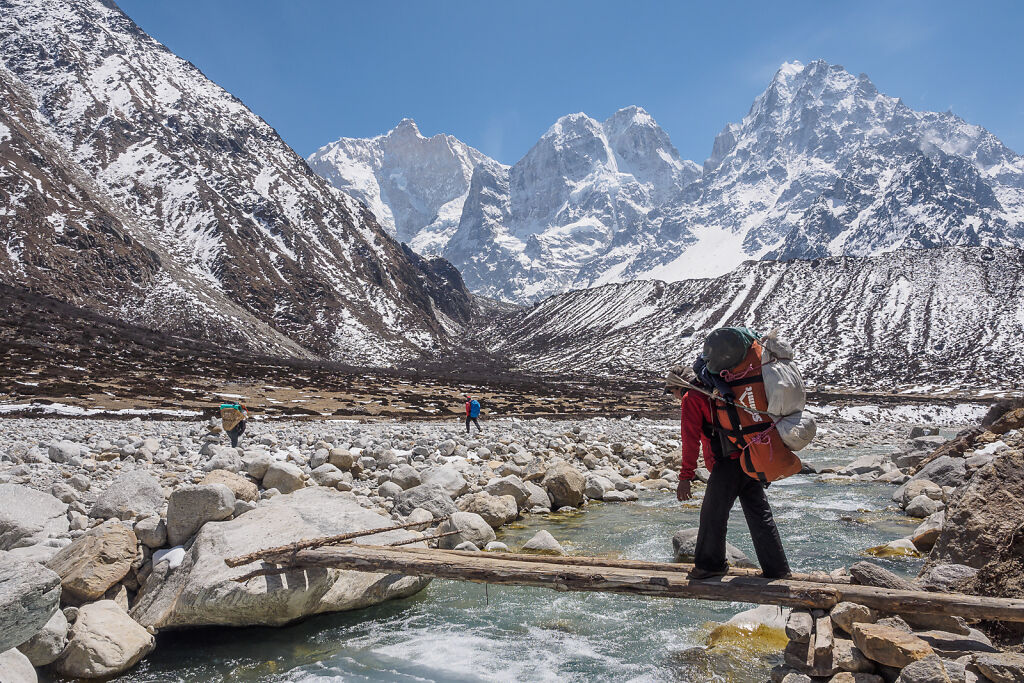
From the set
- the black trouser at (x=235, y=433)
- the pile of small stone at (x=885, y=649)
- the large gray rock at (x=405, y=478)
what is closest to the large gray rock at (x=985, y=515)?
the pile of small stone at (x=885, y=649)

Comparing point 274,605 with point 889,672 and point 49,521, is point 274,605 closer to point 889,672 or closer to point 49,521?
point 49,521

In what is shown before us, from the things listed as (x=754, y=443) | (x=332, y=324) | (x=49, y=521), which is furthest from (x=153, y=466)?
(x=332, y=324)

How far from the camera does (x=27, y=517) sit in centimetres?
845

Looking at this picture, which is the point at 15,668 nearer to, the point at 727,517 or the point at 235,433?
the point at 727,517

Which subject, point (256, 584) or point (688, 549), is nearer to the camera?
point (256, 584)

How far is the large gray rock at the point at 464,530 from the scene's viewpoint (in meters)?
10.4

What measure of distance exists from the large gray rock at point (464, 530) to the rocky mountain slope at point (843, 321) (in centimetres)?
9365

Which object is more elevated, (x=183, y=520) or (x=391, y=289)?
(x=391, y=289)

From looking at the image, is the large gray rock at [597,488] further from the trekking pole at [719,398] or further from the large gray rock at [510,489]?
the trekking pole at [719,398]

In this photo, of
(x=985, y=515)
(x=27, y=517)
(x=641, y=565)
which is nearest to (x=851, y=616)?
(x=641, y=565)

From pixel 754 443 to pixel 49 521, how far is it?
9.52m

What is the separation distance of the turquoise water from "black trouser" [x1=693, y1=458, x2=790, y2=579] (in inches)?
49.3

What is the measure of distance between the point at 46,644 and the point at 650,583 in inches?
258

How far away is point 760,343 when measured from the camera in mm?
5633
